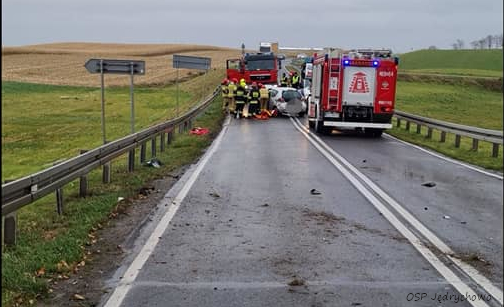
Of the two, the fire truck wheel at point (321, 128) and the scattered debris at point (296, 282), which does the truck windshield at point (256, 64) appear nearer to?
the fire truck wheel at point (321, 128)

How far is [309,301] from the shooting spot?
509 cm

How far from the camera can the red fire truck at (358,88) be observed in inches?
828

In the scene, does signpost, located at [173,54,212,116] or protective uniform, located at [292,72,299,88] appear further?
protective uniform, located at [292,72,299,88]

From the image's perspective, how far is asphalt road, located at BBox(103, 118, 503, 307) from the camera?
5176 mm

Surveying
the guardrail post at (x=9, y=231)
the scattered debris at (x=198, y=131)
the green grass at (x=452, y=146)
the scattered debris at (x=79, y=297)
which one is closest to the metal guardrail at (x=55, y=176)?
the guardrail post at (x=9, y=231)

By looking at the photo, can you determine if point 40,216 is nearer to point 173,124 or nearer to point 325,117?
point 173,124

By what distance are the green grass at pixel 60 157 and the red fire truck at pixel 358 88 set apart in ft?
13.9

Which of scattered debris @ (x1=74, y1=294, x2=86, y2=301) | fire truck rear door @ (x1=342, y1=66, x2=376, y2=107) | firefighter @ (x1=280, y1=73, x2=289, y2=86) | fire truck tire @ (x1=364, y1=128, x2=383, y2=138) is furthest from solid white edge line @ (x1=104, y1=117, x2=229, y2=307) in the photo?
firefighter @ (x1=280, y1=73, x2=289, y2=86)

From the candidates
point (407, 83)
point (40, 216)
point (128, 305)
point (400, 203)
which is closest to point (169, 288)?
point (128, 305)

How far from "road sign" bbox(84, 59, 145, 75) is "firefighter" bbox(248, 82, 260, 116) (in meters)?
14.8

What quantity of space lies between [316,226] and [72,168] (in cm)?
342

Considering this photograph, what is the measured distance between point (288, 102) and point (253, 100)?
268cm

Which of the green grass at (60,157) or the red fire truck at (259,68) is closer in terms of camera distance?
the green grass at (60,157)

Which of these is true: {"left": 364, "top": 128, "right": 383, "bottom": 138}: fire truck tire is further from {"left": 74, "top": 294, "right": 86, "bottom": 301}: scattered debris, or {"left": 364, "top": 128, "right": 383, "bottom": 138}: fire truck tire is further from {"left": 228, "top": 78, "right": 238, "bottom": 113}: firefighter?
{"left": 74, "top": 294, "right": 86, "bottom": 301}: scattered debris
